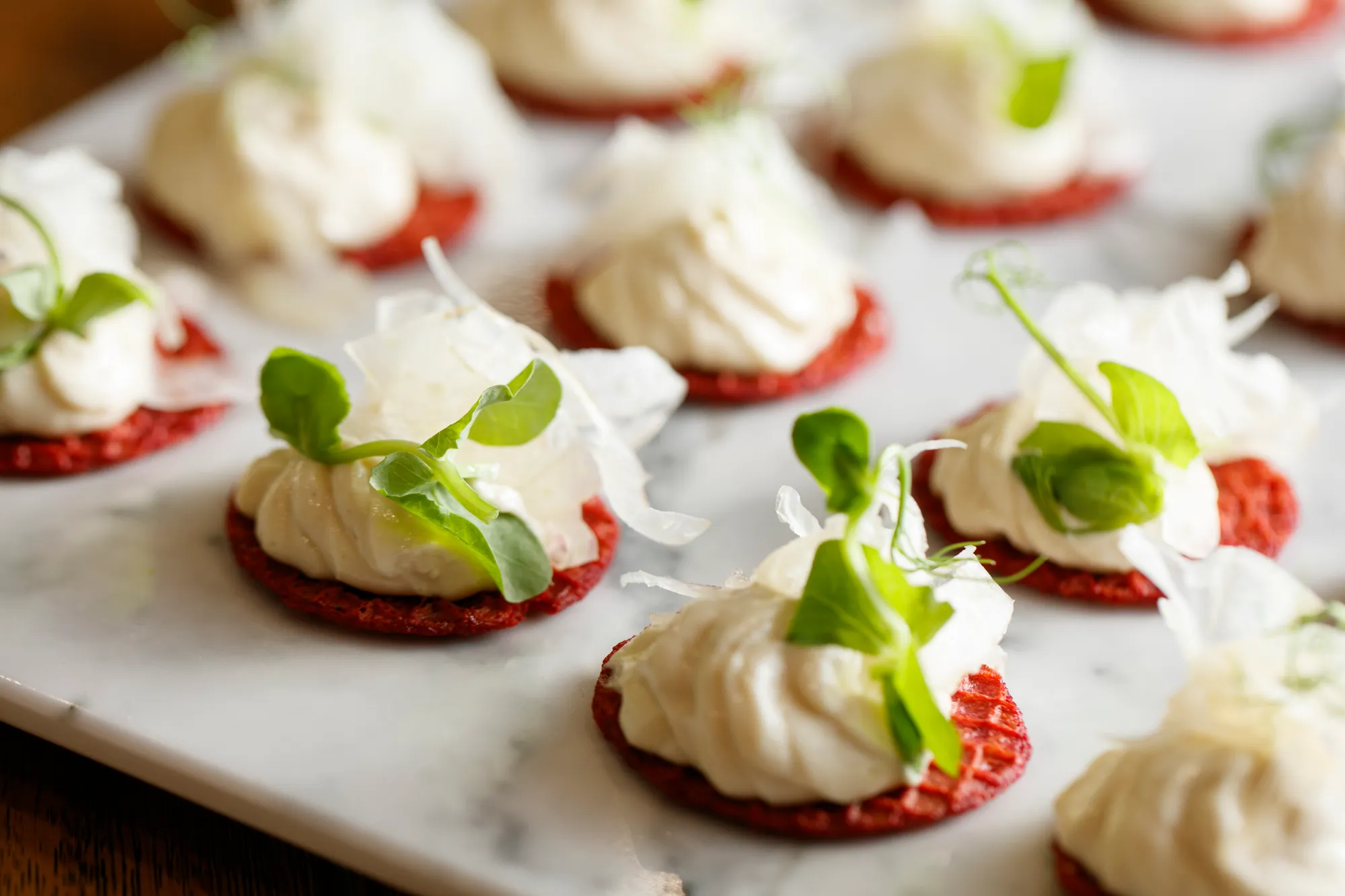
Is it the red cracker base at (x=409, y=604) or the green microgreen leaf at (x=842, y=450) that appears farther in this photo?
the red cracker base at (x=409, y=604)

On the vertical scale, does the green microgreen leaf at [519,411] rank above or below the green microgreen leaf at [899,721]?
above

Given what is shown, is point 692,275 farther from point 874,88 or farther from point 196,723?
point 196,723

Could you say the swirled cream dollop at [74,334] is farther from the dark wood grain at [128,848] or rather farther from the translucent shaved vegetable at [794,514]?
the translucent shaved vegetable at [794,514]

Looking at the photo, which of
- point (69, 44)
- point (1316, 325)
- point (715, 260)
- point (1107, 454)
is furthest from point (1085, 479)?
point (69, 44)

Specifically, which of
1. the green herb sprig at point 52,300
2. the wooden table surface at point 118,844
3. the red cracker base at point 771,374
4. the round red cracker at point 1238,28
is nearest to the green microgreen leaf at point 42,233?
the green herb sprig at point 52,300

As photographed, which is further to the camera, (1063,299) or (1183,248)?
(1183,248)

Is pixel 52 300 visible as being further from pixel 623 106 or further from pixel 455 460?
pixel 623 106

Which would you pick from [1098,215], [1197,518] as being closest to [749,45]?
[1098,215]
